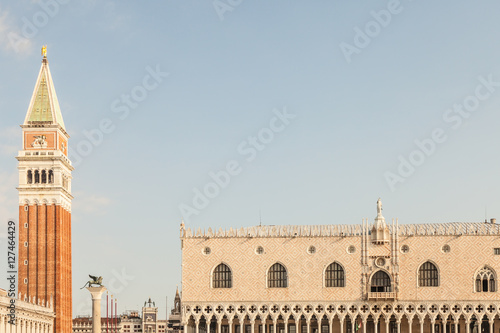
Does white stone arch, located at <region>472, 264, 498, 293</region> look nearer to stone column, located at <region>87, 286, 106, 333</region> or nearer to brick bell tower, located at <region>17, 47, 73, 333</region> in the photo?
stone column, located at <region>87, 286, 106, 333</region>

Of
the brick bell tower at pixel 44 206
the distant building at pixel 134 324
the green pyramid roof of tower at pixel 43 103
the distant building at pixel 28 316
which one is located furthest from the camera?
the distant building at pixel 134 324

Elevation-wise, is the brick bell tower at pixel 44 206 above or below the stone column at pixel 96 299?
above

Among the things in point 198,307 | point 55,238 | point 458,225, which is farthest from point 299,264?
point 55,238

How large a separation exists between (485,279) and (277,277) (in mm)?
18076

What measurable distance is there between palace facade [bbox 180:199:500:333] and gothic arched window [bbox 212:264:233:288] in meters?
0.09

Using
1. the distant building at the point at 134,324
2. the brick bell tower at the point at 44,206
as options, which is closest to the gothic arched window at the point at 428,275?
the brick bell tower at the point at 44,206

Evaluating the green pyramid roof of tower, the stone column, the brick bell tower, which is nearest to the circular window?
the stone column

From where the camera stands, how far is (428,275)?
78.2 m

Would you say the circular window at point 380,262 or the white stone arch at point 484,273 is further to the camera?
the circular window at point 380,262

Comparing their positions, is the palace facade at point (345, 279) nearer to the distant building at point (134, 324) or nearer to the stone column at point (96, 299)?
the stone column at point (96, 299)

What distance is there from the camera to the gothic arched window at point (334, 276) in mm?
78688

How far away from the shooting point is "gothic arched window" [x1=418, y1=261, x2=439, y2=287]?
78.1m

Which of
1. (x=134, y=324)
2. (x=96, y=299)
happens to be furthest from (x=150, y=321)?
(x=96, y=299)

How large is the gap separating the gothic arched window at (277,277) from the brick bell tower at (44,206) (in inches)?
1243
